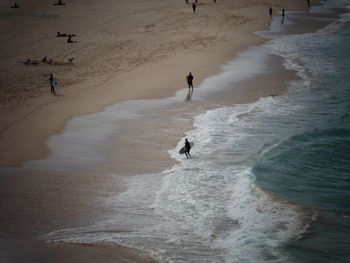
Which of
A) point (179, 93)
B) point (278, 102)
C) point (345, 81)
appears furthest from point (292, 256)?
point (345, 81)

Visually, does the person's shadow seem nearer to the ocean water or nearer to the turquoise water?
the ocean water

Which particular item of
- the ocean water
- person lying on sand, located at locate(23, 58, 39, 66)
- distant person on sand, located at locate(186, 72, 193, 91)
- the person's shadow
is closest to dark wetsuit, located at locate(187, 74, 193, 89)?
distant person on sand, located at locate(186, 72, 193, 91)

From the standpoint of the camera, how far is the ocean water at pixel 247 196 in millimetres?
11148

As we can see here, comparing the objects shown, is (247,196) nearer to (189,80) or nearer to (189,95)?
(189,95)

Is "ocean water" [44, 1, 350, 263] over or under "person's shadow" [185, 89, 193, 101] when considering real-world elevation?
under

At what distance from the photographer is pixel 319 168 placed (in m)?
15.9

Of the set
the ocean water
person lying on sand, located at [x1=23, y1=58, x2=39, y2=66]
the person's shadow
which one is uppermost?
person lying on sand, located at [x1=23, y1=58, x2=39, y2=66]

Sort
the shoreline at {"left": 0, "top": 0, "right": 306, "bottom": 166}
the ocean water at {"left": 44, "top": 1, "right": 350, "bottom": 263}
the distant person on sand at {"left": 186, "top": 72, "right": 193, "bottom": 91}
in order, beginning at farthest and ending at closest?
the distant person on sand at {"left": 186, "top": 72, "right": 193, "bottom": 91} → the shoreline at {"left": 0, "top": 0, "right": 306, "bottom": 166} → the ocean water at {"left": 44, "top": 1, "right": 350, "bottom": 263}

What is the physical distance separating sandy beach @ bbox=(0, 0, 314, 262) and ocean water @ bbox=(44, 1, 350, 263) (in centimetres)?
72

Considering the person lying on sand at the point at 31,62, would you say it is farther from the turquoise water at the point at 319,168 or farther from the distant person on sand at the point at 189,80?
the turquoise water at the point at 319,168

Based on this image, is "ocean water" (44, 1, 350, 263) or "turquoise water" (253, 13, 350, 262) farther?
"turquoise water" (253, 13, 350, 262)

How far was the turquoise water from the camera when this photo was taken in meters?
11.3

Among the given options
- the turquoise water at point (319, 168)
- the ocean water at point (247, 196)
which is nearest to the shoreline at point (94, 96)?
the ocean water at point (247, 196)

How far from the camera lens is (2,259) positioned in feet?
33.3
